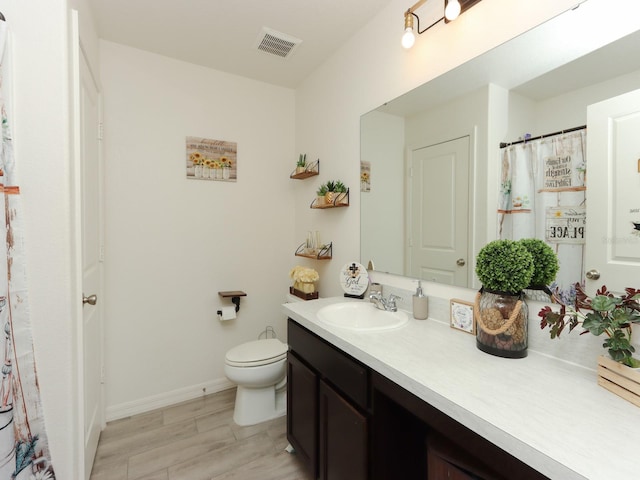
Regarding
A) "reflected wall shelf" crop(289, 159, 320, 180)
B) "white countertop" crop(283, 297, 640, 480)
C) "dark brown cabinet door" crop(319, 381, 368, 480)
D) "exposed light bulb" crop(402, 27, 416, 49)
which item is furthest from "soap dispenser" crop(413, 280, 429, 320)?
"reflected wall shelf" crop(289, 159, 320, 180)

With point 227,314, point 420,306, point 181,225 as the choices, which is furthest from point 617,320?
point 181,225

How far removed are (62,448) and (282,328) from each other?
1.66m

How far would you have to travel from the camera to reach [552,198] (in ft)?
3.53

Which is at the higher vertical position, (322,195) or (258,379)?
(322,195)

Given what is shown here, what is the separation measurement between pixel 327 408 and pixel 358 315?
0.51 meters

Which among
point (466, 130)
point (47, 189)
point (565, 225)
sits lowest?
point (565, 225)

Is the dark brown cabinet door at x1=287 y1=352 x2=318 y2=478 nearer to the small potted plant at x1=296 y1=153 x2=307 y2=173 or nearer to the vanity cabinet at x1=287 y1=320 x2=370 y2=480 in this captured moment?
the vanity cabinet at x1=287 y1=320 x2=370 y2=480

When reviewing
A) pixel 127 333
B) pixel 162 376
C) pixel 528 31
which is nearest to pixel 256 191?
pixel 127 333

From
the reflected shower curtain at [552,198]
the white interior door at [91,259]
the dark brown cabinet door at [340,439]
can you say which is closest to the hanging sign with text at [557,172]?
the reflected shower curtain at [552,198]

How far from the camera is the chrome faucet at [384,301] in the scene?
1.59m

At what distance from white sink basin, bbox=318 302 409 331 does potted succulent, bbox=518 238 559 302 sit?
0.56 metres

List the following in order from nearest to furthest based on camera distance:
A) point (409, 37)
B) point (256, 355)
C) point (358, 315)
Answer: point (409, 37), point (358, 315), point (256, 355)

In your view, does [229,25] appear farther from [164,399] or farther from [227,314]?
[164,399]

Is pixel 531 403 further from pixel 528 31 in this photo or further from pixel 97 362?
pixel 97 362
